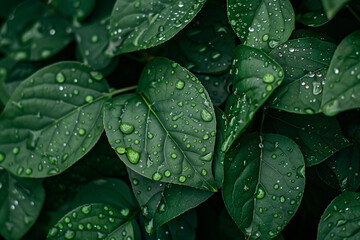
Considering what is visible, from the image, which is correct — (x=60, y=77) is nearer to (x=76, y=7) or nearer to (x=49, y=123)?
(x=49, y=123)

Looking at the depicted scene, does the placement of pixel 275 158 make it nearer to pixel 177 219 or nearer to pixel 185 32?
pixel 177 219

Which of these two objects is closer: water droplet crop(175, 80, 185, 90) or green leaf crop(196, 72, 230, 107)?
water droplet crop(175, 80, 185, 90)

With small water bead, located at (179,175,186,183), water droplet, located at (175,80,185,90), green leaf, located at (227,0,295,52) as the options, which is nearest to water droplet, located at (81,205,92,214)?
small water bead, located at (179,175,186,183)

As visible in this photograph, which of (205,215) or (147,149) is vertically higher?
(147,149)

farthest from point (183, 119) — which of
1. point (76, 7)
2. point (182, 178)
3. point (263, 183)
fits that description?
point (76, 7)

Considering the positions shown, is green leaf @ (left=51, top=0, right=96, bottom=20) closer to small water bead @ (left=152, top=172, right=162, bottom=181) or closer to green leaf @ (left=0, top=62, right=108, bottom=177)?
green leaf @ (left=0, top=62, right=108, bottom=177)

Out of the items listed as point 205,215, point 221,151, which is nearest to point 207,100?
point 221,151

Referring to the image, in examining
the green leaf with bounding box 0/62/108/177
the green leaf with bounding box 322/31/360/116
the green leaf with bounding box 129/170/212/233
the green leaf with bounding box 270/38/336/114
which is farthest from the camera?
the green leaf with bounding box 0/62/108/177
